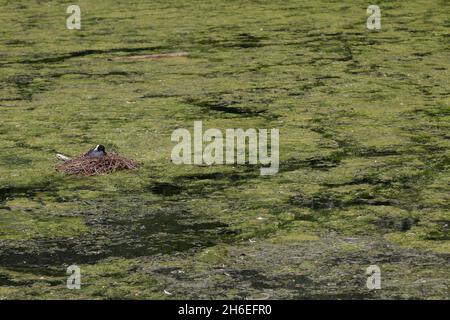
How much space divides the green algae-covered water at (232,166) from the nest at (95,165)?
0.04 m

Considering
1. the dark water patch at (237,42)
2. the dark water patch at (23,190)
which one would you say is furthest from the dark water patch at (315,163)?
the dark water patch at (237,42)

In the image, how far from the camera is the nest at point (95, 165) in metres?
3.39

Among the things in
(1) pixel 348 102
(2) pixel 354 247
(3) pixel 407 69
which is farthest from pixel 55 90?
(2) pixel 354 247

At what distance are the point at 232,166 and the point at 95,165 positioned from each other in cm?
47

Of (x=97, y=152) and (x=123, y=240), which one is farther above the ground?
(x=97, y=152)

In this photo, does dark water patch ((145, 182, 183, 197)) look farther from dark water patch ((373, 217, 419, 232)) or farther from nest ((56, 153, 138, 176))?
dark water patch ((373, 217, 419, 232))

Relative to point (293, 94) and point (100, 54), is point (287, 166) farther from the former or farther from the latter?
point (100, 54)

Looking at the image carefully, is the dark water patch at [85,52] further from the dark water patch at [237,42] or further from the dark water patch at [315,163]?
the dark water patch at [315,163]

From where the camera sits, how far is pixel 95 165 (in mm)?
3402

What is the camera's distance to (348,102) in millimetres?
4301

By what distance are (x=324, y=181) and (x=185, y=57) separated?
7.26 feet

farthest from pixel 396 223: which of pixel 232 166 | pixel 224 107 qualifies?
pixel 224 107

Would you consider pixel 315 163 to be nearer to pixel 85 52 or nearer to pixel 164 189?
pixel 164 189

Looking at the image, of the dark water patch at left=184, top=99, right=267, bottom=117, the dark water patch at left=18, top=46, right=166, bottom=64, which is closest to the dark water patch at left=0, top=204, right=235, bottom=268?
the dark water patch at left=184, top=99, right=267, bottom=117
